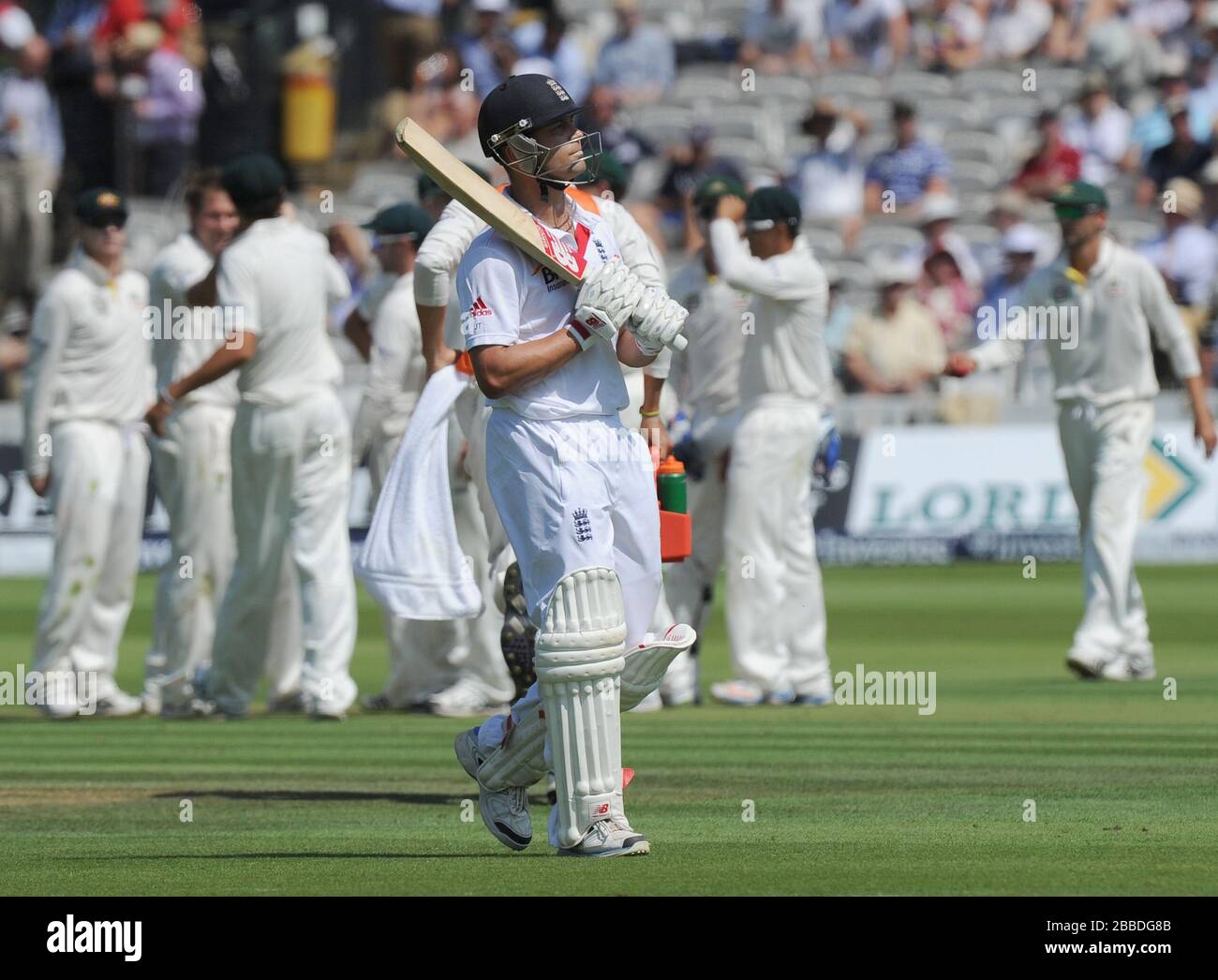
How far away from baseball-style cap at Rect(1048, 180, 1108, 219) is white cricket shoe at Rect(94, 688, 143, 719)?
5770 millimetres

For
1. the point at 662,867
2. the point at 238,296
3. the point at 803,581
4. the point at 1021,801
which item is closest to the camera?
the point at 662,867

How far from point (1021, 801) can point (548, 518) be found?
2.56 m

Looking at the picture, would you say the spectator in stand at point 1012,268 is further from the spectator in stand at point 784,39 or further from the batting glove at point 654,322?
the batting glove at point 654,322

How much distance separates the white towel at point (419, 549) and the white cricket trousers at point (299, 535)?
358cm

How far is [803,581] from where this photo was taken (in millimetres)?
13117

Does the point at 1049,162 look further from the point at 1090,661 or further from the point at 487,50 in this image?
the point at 1090,661

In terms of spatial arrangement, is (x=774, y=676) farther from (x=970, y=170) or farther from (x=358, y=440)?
(x=970, y=170)

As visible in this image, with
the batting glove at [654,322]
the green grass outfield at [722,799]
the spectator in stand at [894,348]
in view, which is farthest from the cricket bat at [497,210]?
the spectator in stand at [894,348]

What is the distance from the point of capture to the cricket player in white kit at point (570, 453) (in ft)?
23.7

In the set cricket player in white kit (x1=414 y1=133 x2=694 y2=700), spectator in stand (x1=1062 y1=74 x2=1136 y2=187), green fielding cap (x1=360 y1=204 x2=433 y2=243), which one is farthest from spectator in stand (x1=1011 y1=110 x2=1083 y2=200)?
cricket player in white kit (x1=414 y1=133 x2=694 y2=700)

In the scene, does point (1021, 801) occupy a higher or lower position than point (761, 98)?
lower

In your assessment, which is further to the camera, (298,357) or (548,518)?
(298,357)

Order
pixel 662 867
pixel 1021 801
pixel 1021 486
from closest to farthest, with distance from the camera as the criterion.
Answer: pixel 662 867
pixel 1021 801
pixel 1021 486
